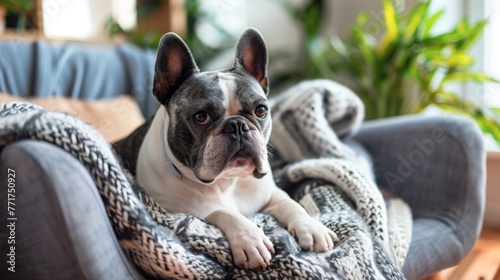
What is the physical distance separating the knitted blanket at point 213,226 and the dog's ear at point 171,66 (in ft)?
0.71

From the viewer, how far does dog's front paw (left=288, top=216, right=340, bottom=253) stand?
1072 millimetres

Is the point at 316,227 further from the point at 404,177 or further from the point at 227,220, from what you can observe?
the point at 404,177

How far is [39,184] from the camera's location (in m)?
0.83

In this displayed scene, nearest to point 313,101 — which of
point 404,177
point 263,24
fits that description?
point 404,177

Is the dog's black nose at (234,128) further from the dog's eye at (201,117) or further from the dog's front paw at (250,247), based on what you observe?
the dog's front paw at (250,247)

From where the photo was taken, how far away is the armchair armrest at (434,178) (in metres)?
1.48

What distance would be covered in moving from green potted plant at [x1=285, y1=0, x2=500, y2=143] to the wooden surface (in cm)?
46

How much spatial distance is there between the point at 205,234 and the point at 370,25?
2276mm

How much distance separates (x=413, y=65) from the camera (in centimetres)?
237

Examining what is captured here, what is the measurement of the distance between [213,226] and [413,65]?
1.61m

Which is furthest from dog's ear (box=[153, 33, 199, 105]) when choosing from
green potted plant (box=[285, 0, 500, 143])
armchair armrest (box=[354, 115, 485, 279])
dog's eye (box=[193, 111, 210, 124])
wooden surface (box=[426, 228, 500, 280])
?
green potted plant (box=[285, 0, 500, 143])

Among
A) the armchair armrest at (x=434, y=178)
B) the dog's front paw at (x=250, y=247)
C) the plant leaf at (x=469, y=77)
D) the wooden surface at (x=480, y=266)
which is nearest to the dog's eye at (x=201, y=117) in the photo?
the dog's front paw at (x=250, y=247)

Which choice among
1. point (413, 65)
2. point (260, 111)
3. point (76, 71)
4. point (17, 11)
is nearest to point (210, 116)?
point (260, 111)

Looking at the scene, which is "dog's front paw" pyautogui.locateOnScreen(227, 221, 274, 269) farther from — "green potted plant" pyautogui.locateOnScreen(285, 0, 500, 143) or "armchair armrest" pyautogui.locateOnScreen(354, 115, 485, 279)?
"green potted plant" pyautogui.locateOnScreen(285, 0, 500, 143)
